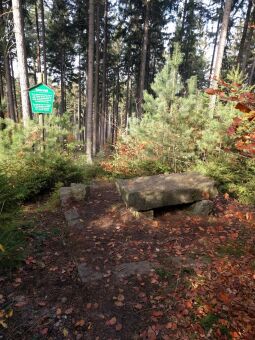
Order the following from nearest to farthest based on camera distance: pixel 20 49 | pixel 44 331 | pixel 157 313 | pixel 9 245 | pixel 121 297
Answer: pixel 44 331 → pixel 157 313 → pixel 121 297 → pixel 9 245 → pixel 20 49

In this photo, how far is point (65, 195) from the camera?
20.8ft

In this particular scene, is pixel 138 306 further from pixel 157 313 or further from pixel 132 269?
pixel 132 269

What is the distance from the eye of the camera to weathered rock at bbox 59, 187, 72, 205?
6.22m

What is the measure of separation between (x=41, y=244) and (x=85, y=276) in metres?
1.36

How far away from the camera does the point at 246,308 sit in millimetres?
2982

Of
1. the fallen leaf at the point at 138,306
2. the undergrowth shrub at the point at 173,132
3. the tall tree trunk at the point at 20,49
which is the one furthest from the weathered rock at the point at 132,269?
the tall tree trunk at the point at 20,49

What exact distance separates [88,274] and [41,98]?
484cm

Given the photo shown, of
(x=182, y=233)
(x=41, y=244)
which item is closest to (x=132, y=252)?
(x=182, y=233)

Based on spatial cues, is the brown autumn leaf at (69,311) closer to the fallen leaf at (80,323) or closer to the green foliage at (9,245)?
the fallen leaf at (80,323)

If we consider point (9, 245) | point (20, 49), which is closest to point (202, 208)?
point (9, 245)

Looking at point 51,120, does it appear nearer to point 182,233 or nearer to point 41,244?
point 41,244

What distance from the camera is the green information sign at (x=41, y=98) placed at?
6227 mm

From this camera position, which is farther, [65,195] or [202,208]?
[65,195]

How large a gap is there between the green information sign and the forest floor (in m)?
2.89
